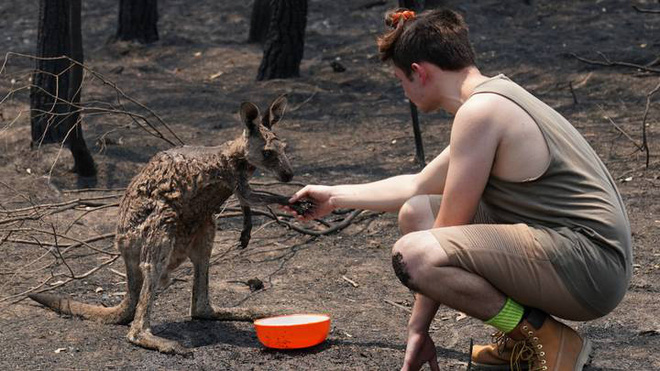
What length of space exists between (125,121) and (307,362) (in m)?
5.32

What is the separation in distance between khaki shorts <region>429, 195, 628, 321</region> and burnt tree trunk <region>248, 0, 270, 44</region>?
8.74 meters

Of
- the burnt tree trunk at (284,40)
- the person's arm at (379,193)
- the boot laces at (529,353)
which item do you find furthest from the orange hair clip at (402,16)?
the burnt tree trunk at (284,40)

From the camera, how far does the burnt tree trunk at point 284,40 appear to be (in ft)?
32.7

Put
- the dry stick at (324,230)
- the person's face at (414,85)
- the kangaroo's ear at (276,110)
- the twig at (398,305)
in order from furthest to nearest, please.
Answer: the dry stick at (324,230) < the twig at (398,305) < the kangaroo's ear at (276,110) < the person's face at (414,85)

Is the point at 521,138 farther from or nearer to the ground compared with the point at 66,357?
farther from the ground

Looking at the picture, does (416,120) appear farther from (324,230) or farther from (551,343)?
(551,343)

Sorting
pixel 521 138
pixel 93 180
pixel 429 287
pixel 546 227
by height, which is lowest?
pixel 93 180

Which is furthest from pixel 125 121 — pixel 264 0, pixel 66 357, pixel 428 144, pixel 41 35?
pixel 66 357

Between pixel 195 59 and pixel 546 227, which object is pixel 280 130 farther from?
pixel 546 227

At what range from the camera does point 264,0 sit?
1170 centimetres

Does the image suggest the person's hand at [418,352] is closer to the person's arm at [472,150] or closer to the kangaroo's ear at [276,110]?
the person's arm at [472,150]

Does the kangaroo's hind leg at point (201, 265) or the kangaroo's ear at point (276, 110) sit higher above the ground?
the kangaroo's ear at point (276, 110)

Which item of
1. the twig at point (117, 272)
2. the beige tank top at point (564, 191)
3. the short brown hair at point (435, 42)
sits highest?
the short brown hair at point (435, 42)

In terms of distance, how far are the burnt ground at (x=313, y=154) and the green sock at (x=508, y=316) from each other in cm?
51
